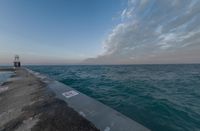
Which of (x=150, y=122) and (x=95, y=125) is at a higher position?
(x=95, y=125)

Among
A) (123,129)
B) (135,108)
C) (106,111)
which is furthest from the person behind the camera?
(135,108)

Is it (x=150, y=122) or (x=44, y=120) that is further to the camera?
(x=150, y=122)

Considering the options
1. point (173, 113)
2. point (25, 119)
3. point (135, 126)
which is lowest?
point (173, 113)

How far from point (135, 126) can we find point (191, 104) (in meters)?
5.30

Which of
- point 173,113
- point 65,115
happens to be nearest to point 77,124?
point 65,115

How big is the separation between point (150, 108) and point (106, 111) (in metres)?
3.10

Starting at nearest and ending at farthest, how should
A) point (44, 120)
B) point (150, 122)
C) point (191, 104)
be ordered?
point (44, 120)
point (150, 122)
point (191, 104)

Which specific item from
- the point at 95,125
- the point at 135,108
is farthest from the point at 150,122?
the point at 95,125

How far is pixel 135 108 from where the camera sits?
459cm

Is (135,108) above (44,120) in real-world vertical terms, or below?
below

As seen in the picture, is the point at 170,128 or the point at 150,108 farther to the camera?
the point at 150,108

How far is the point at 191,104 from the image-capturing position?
506 cm

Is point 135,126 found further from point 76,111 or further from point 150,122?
point 150,122

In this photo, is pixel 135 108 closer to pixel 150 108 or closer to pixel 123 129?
pixel 150 108
